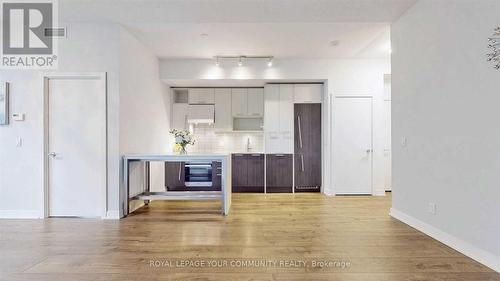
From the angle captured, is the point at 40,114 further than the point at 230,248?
Yes

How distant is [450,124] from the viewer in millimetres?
2820

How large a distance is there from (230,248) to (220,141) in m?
4.07

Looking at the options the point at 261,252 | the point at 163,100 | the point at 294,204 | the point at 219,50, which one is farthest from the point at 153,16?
the point at 294,204

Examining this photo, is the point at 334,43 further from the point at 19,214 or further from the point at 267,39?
the point at 19,214

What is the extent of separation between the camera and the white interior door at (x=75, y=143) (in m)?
4.00

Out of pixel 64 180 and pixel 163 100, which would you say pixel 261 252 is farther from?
pixel 163 100

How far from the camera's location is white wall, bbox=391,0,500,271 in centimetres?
237

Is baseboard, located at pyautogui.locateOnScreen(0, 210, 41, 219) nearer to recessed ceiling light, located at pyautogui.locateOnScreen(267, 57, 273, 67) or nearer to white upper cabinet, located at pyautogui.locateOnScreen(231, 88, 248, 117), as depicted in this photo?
white upper cabinet, located at pyautogui.locateOnScreen(231, 88, 248, 117)

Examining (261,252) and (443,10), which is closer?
(261,252)

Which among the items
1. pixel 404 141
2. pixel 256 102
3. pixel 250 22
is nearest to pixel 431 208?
pixel 404 141

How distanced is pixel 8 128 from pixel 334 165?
5.54 meters

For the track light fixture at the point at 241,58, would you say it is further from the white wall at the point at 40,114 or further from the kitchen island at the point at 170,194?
the kitchen island at the point at 170,194

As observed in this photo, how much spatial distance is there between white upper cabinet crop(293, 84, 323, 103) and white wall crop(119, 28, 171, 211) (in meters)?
2.89

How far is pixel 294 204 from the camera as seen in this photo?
16.0 feet
